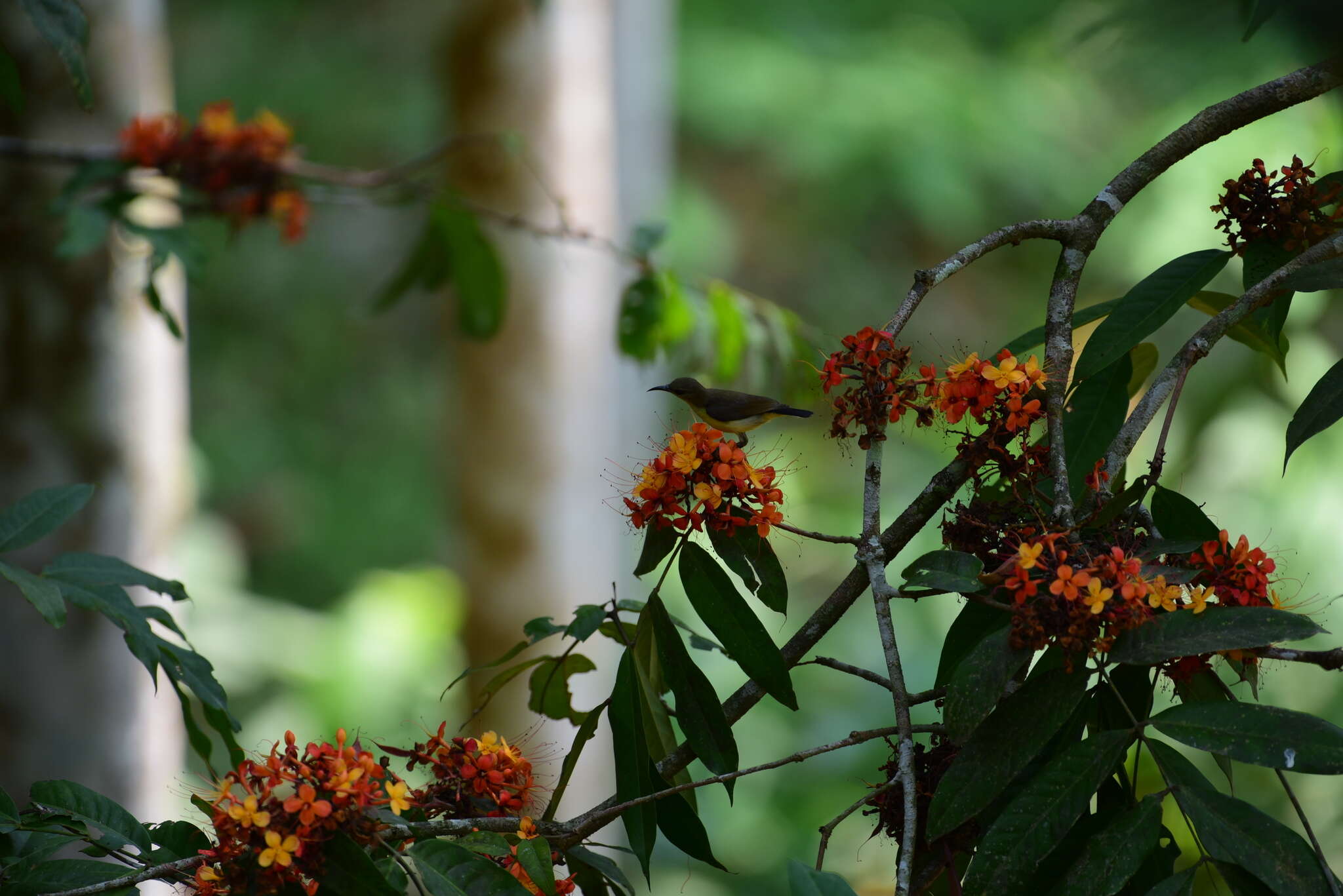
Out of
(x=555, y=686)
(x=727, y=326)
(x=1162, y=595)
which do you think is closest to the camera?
(x=1162, y=595)

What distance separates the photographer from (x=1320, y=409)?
0.81 meters

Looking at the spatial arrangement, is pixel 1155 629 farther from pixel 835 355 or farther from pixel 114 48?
pixel 114 48

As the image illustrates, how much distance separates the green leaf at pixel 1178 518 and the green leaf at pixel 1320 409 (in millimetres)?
109

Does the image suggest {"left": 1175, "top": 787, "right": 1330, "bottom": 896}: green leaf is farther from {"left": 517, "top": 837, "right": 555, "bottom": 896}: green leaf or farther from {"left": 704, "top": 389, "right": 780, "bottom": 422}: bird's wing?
{"left": 704, "top": 389, "right": 780, "bottom": 422}: bird's wing

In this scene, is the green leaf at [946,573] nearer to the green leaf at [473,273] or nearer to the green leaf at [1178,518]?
the green leaf at [1178,518]

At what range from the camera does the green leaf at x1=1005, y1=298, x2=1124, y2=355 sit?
99cm

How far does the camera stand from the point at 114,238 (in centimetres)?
199

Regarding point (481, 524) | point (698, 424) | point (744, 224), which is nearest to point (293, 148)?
point (481, 524)

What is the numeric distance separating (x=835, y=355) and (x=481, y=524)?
248 cm

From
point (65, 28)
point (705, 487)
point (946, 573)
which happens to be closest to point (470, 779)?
point (705, 487)

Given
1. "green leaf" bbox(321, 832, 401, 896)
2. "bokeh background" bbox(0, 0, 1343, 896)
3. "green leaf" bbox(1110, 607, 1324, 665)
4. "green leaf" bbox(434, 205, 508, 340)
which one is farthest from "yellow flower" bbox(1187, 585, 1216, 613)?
"bokeh background" bbox(0, 0, 1343, 896)

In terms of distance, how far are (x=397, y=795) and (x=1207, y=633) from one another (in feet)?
1.79

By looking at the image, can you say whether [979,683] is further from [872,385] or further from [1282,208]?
[1282,208]

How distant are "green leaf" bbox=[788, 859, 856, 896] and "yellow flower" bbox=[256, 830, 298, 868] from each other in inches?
12.2
